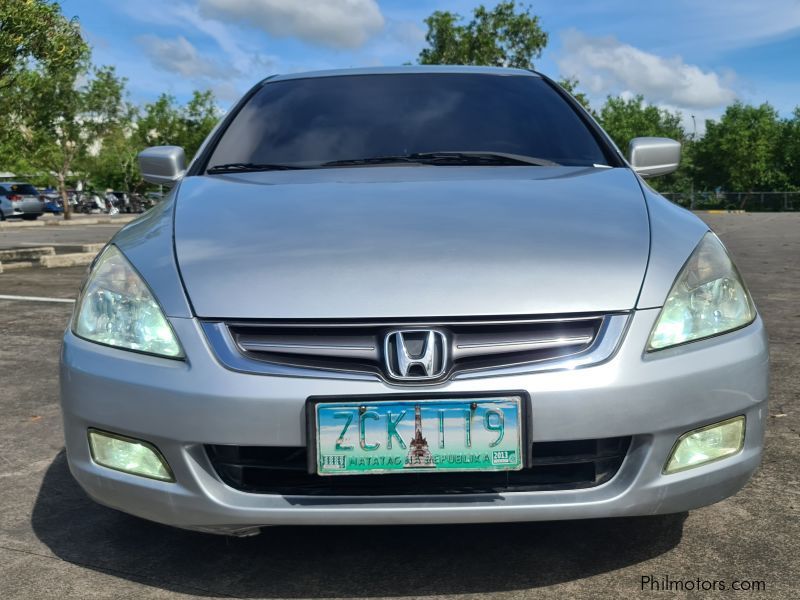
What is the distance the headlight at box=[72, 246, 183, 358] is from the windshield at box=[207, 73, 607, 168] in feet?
2.91

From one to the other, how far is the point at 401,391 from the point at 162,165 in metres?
1.85

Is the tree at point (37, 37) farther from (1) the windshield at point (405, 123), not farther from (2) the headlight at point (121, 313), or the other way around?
(2) the headlight at point (121, 313)

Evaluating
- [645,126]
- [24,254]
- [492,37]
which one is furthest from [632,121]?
[24,254]

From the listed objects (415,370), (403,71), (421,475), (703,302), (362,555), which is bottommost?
(362,555)

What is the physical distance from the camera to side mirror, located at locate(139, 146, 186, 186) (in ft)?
10.5

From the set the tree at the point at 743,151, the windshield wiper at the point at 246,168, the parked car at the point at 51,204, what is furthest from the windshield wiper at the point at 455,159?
the tree at the point at 743,151

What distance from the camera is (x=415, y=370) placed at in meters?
1.78

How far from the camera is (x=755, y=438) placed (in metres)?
2.00

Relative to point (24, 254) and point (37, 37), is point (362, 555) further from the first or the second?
point (24, 254)

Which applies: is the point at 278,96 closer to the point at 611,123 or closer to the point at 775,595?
the point at 775,595

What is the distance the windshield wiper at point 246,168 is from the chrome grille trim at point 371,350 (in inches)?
42.9

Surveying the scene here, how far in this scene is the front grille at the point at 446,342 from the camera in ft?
5.93

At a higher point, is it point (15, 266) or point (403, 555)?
point (403, 555)

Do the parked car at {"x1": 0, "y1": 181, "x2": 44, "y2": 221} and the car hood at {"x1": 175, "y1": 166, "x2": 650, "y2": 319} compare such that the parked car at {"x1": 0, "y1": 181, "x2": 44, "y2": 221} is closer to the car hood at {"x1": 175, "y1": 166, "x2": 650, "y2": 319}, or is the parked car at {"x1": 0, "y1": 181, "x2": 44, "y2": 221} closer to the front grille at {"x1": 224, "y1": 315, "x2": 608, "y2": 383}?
the car hood at {"x1": 175, "y1": 166, "x2": 650, "y2": 319}
